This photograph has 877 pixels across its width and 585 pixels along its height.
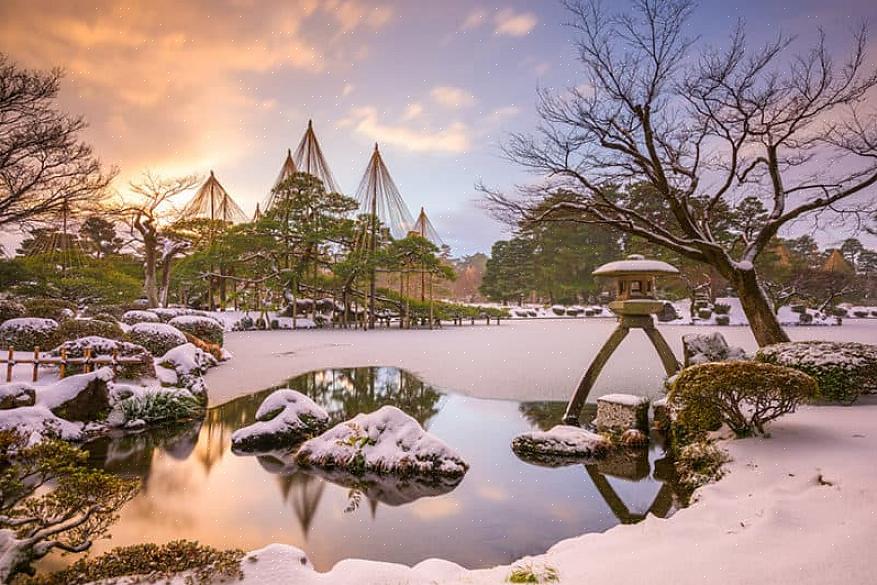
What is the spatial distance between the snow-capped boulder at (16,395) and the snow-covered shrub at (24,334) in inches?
170

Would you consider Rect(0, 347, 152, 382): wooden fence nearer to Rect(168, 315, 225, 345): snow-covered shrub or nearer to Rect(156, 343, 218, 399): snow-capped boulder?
Rect(156, 343, 218, 399): snow-capped boulder

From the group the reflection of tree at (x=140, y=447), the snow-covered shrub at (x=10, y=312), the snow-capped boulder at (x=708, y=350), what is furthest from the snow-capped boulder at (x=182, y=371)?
the snow-capped boulder at (x=708, y=350)

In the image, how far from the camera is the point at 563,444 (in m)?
5.21

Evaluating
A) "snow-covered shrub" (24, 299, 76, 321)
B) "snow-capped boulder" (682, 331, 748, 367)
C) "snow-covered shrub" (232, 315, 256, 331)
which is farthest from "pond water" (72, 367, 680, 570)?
"snow-covered shrub" (232, 315, 256, 331)

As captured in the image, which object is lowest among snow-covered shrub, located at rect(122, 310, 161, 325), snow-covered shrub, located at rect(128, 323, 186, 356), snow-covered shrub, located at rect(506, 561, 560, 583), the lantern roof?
snow-covered shrub, located at rect(506, 561, 560, 583)

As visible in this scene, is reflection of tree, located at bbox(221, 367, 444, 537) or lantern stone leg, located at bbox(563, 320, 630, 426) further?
lantern stone leg, located at bbox(563, 320, 630, 426)

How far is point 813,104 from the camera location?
22.9 feet

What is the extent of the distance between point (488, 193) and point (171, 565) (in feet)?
24.6

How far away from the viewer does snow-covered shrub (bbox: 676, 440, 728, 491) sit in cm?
382

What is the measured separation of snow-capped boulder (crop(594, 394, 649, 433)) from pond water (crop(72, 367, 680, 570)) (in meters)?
0.38

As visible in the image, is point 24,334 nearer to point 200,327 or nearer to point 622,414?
point 200,327

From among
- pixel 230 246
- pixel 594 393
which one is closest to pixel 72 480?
pixel 594 393

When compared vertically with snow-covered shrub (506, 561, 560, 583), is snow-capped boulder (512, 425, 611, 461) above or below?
below

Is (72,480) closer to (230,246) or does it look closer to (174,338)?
(174,338)
